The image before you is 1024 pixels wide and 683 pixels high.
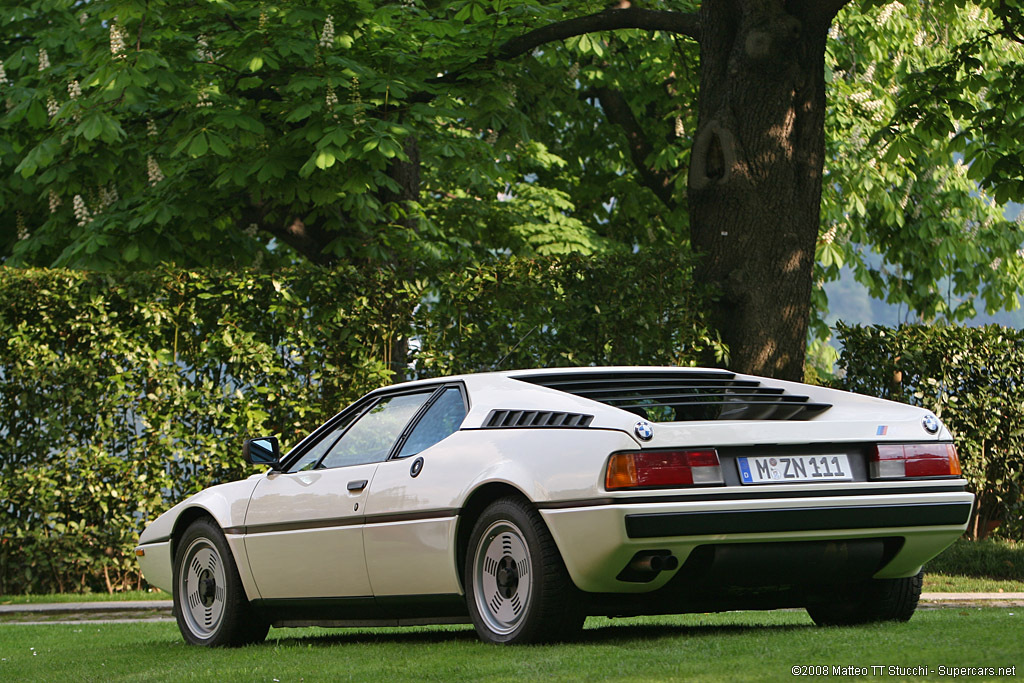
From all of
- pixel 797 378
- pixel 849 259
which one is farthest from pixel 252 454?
pixel 849 259

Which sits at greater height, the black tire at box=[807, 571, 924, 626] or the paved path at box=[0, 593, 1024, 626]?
the black tire at box=[807, 571, 924, 626]

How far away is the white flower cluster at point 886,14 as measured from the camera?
833 inches

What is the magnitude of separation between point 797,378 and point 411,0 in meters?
6.07

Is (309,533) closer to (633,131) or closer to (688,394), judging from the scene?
(688,394)

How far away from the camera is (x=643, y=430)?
6.49m

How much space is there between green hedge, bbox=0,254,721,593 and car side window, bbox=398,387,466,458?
19.8 ft

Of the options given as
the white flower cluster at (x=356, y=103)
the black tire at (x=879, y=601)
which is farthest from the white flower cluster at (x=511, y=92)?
the black tire at (x=879, y=601)

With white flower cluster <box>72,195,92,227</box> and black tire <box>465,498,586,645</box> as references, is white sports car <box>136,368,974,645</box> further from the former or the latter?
white flower cluster <box>72,195,92,227</box>

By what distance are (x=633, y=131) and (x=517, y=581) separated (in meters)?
18.4

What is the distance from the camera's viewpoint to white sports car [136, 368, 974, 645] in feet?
21.5

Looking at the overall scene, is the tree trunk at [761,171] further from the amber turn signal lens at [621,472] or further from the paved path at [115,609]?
the amber turn signal lens at [621,472]

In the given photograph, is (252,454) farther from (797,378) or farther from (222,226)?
(222,226)

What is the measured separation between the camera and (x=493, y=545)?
7.09 meters

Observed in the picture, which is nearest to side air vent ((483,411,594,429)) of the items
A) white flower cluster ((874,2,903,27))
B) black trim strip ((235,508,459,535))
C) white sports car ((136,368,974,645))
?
white sports car ((136,368,974,645))
